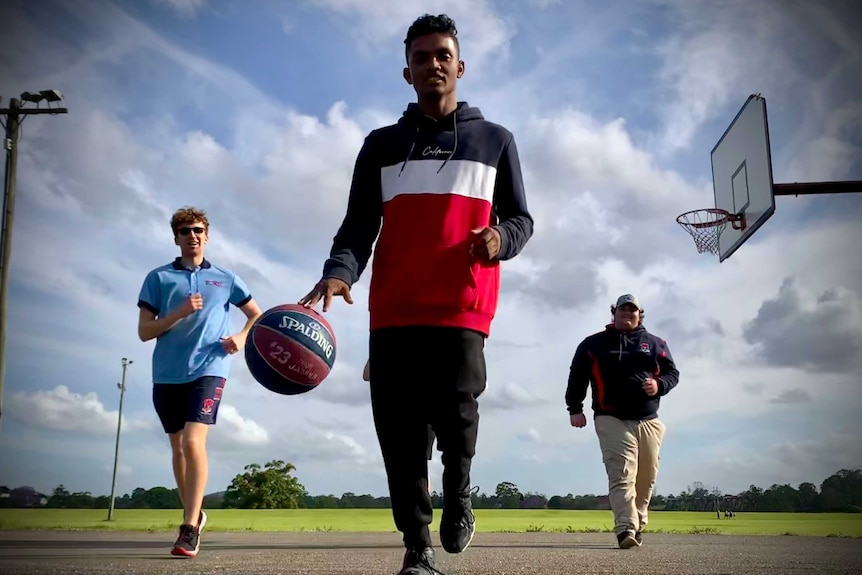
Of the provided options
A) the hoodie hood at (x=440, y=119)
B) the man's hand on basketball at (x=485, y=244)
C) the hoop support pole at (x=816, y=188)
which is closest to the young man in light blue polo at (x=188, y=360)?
the hoodie hood at (x=440, y=119)

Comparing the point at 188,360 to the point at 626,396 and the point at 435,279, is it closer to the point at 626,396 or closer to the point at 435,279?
the point at 435,279

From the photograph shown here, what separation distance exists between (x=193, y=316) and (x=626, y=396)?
13.8ft

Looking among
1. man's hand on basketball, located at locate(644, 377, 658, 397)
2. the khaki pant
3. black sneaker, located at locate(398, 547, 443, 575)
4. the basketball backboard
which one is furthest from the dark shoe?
the basketball backboard

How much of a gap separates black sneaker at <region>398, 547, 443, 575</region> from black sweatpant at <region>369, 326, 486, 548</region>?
1.3 inches

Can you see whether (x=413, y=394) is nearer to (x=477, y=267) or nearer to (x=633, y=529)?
(x=477, y=267)

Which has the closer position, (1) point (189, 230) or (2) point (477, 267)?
(2) point (477, 267)

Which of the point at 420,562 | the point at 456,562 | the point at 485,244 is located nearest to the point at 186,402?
the point at 456,562

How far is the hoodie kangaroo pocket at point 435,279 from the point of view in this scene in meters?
3.38

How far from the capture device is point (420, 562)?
11.0 ft

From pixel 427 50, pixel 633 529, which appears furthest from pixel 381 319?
pixel 633 529

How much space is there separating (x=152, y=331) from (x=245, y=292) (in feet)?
2.71

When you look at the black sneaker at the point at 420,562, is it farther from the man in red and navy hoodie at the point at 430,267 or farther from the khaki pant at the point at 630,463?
the khaki pant at the point at 630,463

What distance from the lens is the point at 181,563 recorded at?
5.12 metres

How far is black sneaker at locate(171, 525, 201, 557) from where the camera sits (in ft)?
18.7
